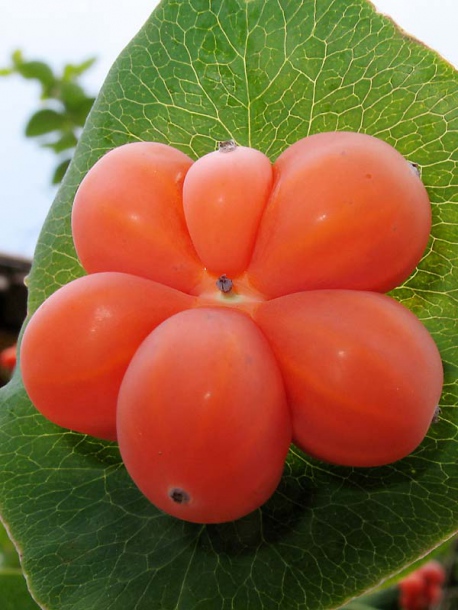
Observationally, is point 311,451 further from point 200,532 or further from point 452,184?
point 452,184

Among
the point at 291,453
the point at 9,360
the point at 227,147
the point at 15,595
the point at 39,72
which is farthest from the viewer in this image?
the point at 39,72

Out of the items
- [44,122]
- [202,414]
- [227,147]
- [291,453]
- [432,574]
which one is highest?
[227,147]

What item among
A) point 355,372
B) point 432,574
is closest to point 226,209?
point 355,372

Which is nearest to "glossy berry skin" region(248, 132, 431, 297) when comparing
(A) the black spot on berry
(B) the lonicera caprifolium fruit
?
(B) the lonicera caprifolium fruit

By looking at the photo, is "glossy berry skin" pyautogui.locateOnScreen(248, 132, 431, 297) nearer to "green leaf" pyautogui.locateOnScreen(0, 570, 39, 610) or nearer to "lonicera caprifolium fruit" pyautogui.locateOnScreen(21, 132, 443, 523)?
"lonicera caprifolium fruit" pyautogui.locateOnScreen(21, 132, 443, 523)

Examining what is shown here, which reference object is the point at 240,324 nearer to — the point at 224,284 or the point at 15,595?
the point at 224,284

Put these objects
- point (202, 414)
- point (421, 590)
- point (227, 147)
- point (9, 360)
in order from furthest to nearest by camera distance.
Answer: point (421, 590) → point (9, 360) → point (227, 147) → point (202, 414)

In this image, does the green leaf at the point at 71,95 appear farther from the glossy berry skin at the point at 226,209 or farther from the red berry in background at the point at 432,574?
the red berry in background at the point at 432,574
